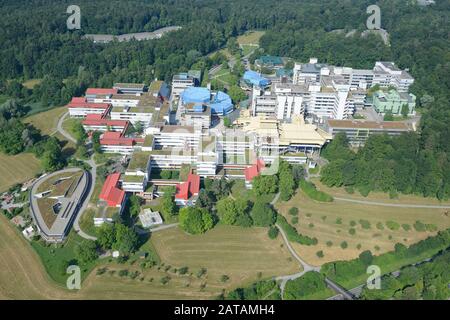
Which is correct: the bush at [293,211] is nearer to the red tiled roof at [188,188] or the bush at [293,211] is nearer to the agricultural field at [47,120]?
the red tiled roof at [188,188]

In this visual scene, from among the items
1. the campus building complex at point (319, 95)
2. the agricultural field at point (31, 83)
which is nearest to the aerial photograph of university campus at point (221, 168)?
the campus building complex at point (319, 95)

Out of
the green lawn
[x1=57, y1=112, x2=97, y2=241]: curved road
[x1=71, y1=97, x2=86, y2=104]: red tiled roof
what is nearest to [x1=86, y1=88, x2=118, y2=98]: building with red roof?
[x1=71, y1=97, x2=86, y2=104]: red tiled roof

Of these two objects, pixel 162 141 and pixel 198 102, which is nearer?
pixel 162 141

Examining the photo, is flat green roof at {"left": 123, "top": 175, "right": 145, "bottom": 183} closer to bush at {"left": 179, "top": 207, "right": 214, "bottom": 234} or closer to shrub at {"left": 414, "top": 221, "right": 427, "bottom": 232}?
bush at {"left": 179, "top": 207, "right": 214, "bottom": 234}

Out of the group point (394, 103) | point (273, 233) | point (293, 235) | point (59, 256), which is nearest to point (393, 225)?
point (293, 235)

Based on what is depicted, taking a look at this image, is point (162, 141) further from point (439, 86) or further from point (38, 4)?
point (38, 4)

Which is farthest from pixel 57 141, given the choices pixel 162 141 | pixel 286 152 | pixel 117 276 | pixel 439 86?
pixel 439 86

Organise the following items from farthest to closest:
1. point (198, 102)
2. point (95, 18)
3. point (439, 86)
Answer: point (95, 18) → point (439, 86) → point (198, 102)
